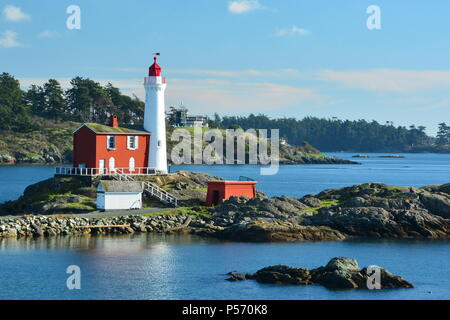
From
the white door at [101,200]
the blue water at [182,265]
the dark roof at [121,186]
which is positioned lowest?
the blue water at [182,265]

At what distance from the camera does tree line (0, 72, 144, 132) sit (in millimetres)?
144000

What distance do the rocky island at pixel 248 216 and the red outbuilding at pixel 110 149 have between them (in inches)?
98.0

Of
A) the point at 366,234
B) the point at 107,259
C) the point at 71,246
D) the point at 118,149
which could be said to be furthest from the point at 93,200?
the point at 366,234

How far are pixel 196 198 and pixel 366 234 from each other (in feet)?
46.4

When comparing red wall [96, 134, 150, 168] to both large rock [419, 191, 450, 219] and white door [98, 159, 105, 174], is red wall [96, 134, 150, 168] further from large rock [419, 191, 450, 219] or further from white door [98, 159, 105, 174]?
large rock [419, 191, 450, 219]

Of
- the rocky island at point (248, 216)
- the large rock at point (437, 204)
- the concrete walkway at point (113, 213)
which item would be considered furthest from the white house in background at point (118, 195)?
the large rock at point (437, 204)

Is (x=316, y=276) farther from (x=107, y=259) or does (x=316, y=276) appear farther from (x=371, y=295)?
(x=107, y=259)

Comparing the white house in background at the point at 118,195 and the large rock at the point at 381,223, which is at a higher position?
the white house in background at the point at 118,195

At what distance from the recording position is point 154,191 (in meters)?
59.2

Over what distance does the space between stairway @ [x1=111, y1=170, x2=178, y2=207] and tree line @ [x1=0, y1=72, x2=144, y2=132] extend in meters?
84.7

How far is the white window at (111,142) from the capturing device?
61.3m

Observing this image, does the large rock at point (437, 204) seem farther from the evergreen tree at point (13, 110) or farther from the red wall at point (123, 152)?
the evergreen tree at point (13, 110)

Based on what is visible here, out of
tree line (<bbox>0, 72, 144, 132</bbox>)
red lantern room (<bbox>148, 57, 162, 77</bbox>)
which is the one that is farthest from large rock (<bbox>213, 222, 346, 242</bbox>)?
tree line (<bbox>0, 72, 144, 132</bbox>)

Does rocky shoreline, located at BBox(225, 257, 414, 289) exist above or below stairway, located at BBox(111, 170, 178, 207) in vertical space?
below
